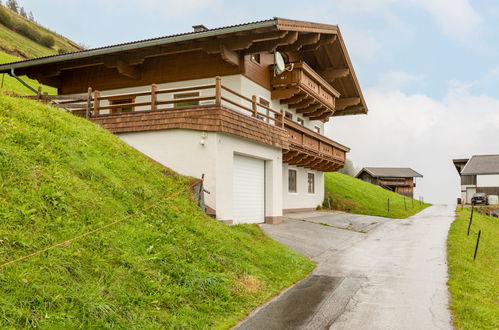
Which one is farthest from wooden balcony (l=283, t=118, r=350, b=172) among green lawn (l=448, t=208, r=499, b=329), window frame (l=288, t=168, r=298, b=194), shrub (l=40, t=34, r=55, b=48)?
shrub (l=40, t=34, r=55, b=48)

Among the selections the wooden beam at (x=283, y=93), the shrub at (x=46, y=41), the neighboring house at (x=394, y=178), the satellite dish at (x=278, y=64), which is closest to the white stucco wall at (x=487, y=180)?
the neighboring house at (x=394, y=178)

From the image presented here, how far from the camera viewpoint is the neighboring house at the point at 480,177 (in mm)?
60531

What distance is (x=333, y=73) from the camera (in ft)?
81.7

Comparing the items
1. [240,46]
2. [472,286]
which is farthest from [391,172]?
[472,286]

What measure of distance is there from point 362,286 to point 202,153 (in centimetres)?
686

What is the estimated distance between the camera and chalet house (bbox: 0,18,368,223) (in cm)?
1405

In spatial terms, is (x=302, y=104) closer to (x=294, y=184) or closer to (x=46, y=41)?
(x=294, y=184)

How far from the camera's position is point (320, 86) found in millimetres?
23234

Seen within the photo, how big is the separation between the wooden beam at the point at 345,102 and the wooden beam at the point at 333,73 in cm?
396

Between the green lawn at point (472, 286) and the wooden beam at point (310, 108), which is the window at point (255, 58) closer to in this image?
the wooden beam at point (310, 108)

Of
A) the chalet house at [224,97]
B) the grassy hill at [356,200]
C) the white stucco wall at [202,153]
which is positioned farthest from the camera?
the grassy hill at [356,200]

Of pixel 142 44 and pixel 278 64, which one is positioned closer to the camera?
pixel 142 44

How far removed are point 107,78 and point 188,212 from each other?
12.6 meters

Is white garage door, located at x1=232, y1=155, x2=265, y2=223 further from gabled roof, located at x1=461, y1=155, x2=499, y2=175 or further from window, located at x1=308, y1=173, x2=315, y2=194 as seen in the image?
gabled roof, located at x1=461, y1=155, x2=499, y2=175
